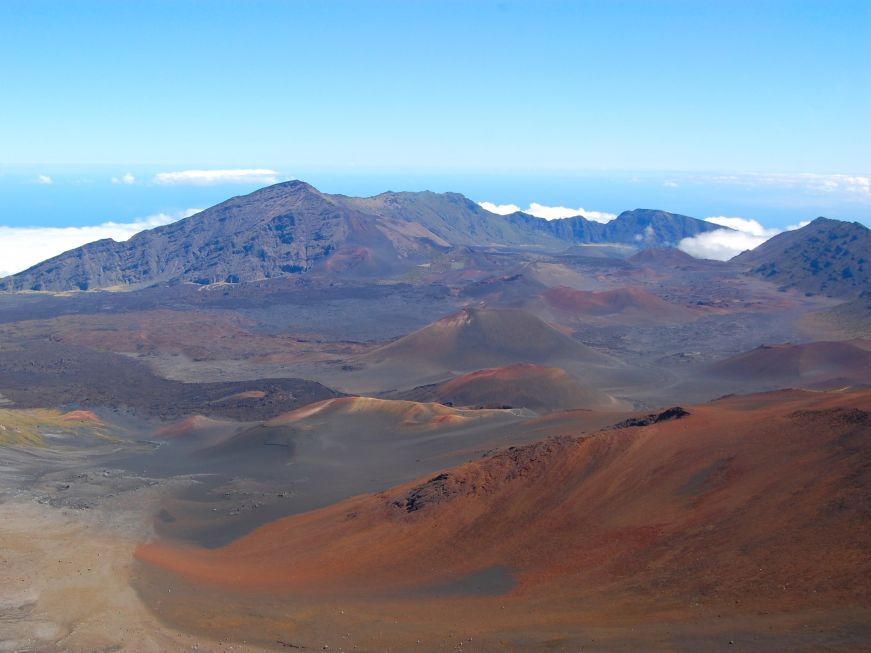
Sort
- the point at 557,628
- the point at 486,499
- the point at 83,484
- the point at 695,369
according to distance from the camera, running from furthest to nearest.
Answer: the point at 695,369 → the point at 83,484 → the point at 486,499 → the point at 557,628

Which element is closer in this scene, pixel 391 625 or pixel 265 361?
pixel 391 625

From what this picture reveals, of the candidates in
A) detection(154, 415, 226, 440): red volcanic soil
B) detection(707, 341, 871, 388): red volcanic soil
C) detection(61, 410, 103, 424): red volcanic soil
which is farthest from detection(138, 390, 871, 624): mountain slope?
detection(707, 341, 871, 388): red volcanic soil

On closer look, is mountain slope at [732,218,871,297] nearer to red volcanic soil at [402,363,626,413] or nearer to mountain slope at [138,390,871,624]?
red volcanic soil at [402,363,626,413]

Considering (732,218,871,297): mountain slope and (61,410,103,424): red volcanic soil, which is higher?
(732,218,871,297): mountain slope

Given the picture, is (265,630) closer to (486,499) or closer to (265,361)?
(486,499)

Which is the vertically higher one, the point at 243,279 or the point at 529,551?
the point at 243,279

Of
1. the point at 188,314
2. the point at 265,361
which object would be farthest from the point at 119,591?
the point at 188,314

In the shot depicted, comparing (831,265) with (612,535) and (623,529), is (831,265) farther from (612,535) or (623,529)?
(612,535)
